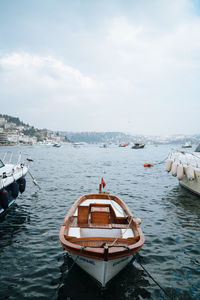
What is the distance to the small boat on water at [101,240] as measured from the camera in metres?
5.70

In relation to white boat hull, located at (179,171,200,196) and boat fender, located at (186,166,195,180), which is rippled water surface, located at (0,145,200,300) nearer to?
white boat hull, located at (179,171,200,196)

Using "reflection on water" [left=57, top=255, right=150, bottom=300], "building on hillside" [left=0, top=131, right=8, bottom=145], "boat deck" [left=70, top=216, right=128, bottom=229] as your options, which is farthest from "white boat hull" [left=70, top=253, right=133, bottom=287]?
"building on hillside" [left=0, top=131, right=8, bottom=145]

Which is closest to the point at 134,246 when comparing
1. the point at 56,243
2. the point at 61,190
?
the point at 56,243

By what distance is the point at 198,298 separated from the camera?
19.9 ft

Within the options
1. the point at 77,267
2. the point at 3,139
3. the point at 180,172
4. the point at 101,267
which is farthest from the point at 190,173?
the point at 3,139

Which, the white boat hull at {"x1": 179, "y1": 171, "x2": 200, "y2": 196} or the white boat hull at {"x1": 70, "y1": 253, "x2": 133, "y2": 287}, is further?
the white boat hull at {"x1": 179, "y1": 171, "x2": 200, "y2": 196}

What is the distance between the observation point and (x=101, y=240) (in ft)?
22.9

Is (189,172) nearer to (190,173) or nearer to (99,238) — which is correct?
(190,173)

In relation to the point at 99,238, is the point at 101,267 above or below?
below

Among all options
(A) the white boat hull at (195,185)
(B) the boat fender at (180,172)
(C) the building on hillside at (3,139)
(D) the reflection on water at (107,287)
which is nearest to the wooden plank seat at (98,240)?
(D) the reflection on water at (107,287)

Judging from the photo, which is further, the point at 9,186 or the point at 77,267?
the point at 9,186

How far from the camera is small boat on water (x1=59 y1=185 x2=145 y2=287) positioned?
5699 millimetres

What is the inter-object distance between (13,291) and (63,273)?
1.58 m

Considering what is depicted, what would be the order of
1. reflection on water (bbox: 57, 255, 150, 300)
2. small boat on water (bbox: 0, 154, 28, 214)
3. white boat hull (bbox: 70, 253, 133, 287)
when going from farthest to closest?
small boat on water (bbox: 0, 154, 28, 214) < reflection on water (bbox: 57, 255, 150, 300) < white boat hull (bbox: 70, 253, 133, 287)
